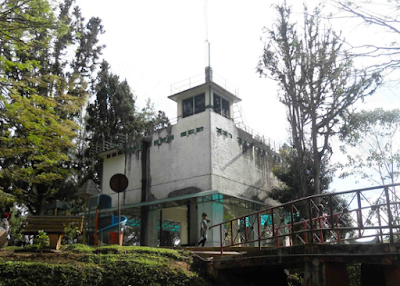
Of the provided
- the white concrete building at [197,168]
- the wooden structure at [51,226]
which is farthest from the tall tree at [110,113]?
the wooden structure at [51,226]

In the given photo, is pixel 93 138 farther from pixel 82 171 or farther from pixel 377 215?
pixel 377 215

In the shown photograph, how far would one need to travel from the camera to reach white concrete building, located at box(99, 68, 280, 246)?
21.8 m

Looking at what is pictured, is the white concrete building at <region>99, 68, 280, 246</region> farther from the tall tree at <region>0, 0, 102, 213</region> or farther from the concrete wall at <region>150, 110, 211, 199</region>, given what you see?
the tall tree at <region>0, 0, 102, 213</region>

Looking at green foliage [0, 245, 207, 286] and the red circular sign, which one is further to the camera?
the red circular sign

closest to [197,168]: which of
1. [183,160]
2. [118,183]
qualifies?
[183,160]

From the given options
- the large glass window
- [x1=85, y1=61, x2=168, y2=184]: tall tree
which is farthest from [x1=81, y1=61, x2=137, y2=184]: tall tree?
the large glass window

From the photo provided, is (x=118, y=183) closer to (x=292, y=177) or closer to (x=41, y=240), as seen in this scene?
(x=41, y=240)

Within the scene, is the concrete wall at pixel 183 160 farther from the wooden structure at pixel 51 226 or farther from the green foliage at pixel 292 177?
the wooden structure at pixel 51 226

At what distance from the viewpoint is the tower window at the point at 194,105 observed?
2459 cm

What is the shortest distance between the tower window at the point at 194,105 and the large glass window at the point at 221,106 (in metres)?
0.81

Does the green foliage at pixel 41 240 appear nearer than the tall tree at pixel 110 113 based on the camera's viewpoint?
Yes

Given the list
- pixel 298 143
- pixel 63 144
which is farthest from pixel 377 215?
pixel 298 143

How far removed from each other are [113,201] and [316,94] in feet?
48.8

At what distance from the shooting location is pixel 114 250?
9844 millimetres
